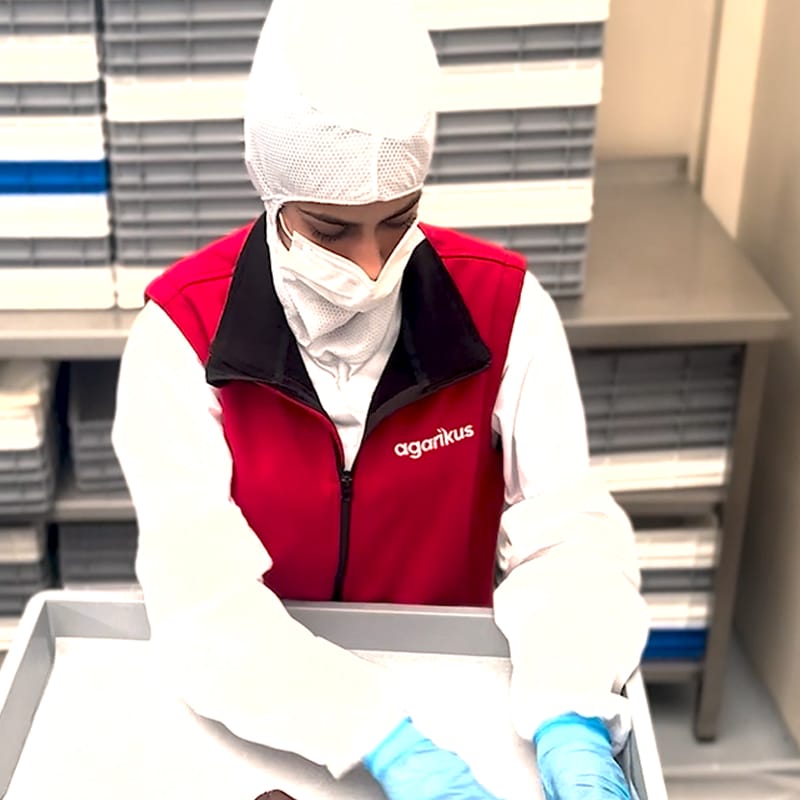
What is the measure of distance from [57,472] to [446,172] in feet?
2.59

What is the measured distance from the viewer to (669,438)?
1954mm

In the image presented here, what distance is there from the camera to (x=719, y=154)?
7.18 feet

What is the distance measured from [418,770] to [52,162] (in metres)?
1.08

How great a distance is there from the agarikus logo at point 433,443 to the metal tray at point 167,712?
0.16 meters

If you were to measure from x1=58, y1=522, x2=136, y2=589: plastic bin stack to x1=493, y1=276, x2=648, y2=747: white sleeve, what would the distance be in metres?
0.92

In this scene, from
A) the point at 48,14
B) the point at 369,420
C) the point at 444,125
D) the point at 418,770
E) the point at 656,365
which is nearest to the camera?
the point at 418,770

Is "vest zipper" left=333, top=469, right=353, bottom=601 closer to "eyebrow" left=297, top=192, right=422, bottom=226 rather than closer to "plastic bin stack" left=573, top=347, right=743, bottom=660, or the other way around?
"eyebrow" left=297, top=192, right=422, bottom=226

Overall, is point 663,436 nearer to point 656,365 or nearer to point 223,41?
point 656,365

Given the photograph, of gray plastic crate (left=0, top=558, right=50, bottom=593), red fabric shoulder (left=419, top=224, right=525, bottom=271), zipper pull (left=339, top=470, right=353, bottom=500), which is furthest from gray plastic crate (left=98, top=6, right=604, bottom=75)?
gray plastic crate (left=0, top=558, right=50, bottom=593)

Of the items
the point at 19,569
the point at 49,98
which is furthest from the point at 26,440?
the point at 49,98

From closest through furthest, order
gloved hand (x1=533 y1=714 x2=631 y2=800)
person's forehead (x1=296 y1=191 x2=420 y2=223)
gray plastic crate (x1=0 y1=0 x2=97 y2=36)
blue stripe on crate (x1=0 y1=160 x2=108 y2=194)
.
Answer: gloved hand (x1=533 y1=714 x2=631 y2=800)
person's forehead (x1=296 y1=191 x2=420 y2=223)
gray plastic crate (x1=0 y1=0 x2=97 y2=36)
blue stripe on crate (x1=0 y1=160 x2=108 y2=194)

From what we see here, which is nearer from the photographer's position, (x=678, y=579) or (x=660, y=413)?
(x=660, y=413)

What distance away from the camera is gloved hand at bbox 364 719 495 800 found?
0.95 meters

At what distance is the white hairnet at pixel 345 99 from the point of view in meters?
1.04
